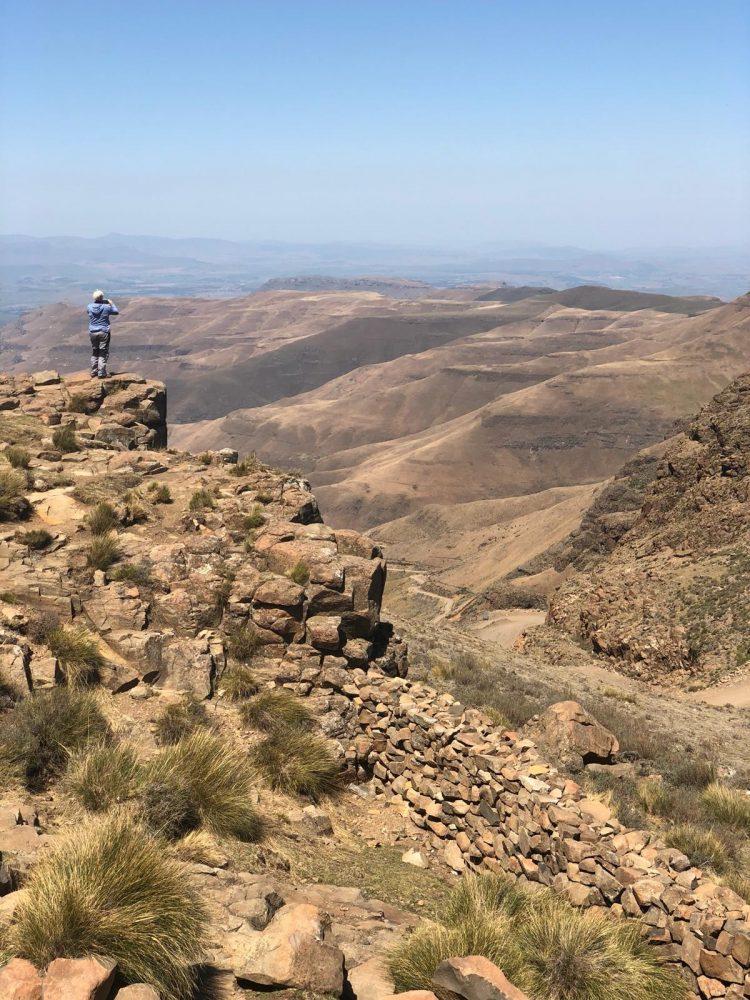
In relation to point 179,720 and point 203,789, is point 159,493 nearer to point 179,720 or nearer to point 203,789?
point 179,720

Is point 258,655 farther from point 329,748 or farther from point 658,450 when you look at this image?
point 658,450

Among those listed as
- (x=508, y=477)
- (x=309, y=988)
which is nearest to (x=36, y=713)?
(x=309, y=988)

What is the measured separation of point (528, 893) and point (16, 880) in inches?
172

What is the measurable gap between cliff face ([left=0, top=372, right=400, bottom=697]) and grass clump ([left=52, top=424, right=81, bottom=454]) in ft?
2.52

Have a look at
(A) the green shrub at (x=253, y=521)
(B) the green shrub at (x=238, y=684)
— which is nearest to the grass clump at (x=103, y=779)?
(B) the green shrub at (x=238, y=684)

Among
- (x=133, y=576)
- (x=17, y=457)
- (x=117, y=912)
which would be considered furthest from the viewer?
(x=17, y=457)

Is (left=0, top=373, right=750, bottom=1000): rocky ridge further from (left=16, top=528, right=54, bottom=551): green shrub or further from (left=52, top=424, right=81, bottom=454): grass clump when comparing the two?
(left=52, top=424, right=81, bottom=454): grass clump

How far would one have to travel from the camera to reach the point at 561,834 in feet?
24.5

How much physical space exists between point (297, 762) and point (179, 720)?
1.43 metres

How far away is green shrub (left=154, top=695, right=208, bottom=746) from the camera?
8289mm

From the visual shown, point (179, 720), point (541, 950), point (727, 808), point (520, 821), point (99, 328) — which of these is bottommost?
point (727, 808)

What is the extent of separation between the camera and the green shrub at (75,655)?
891 cm

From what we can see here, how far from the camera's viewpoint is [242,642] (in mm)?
10367

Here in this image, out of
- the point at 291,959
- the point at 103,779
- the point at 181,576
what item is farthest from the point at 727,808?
the point at 181,576
